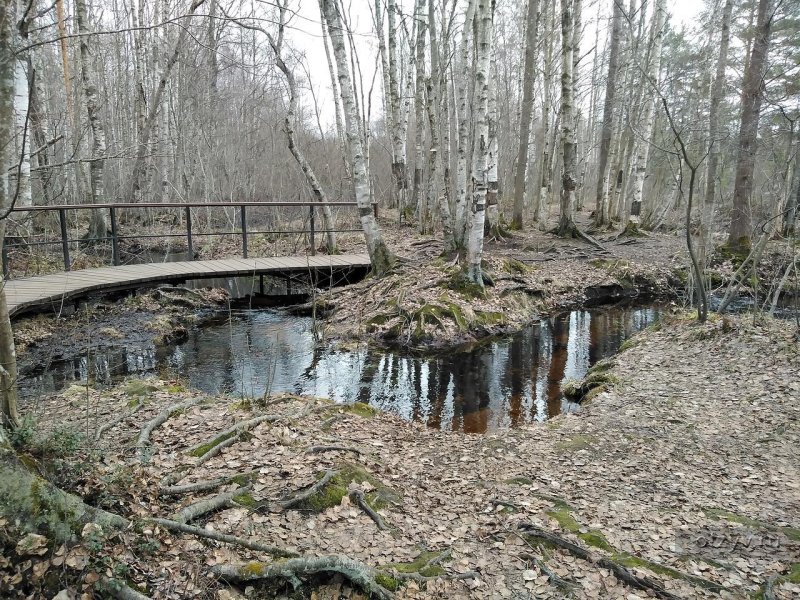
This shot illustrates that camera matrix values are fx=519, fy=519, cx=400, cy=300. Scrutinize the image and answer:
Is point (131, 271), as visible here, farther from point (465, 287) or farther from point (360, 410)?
point (360, 410)

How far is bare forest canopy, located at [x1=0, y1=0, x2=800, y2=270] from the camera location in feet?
30.5

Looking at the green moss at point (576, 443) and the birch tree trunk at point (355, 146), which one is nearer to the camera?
the green moss at point (576, 443)

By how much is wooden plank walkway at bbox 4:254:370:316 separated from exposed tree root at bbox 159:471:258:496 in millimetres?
4889

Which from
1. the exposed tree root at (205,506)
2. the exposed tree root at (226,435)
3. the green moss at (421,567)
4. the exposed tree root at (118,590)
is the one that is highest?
the exposed tree root at (118,590)

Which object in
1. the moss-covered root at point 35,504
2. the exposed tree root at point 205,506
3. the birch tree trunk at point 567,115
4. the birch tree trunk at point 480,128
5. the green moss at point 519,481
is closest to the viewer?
the moss-covered root at point 35,504

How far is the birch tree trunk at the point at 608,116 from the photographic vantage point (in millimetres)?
15375

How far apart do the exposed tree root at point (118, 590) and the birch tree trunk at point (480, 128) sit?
8094 mm

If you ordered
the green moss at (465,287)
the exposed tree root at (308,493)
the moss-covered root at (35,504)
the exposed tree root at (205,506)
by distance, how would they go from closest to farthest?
the moss-covered root at (35,504), the exposed tree root at (205,506), the exposed tree root at (308,493), the green moss at (465,287)

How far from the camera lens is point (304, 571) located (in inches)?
104

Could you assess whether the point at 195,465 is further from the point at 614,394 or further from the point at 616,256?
the point at 616,256

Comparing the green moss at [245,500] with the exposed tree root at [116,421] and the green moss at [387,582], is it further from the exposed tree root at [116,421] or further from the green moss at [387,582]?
the exposed tree root at [116,421]

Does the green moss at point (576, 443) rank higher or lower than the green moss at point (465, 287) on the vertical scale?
lower

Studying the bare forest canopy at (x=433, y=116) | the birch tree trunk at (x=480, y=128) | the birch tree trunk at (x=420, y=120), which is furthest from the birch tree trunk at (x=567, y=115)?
the birch tree trunk at (x=480, y=128)

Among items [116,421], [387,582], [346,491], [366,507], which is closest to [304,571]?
[387,582]
